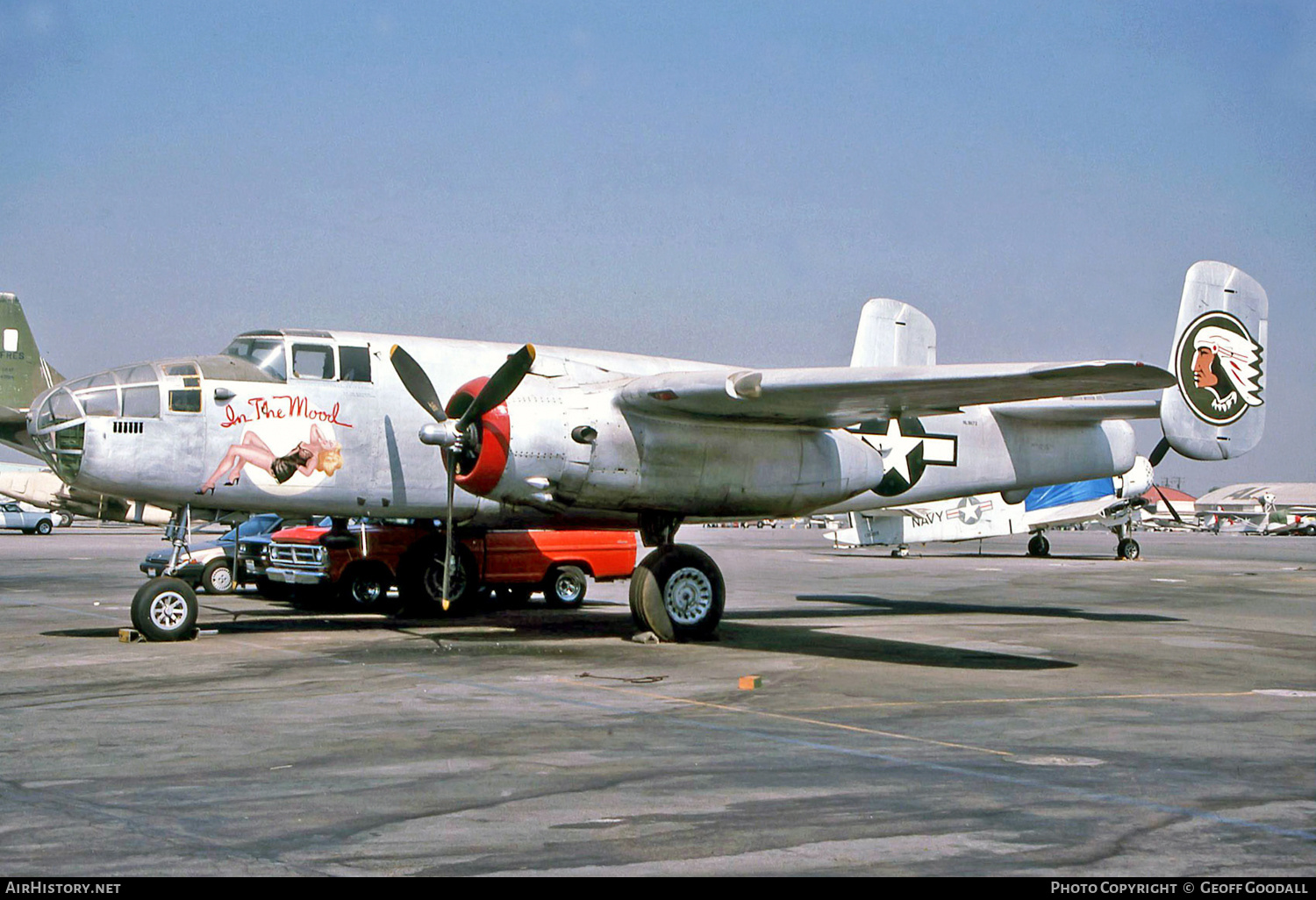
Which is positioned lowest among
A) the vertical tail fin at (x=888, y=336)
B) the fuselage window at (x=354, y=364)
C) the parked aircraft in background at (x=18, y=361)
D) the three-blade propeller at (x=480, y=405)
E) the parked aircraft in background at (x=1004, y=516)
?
the parked aircraft in background at (x=1004, y=516)

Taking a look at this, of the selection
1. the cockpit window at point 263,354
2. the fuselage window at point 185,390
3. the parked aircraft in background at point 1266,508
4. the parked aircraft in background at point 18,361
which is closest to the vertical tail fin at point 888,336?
the cockpit window at point 263,354

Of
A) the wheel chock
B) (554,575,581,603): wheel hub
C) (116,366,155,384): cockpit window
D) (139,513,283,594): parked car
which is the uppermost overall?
(116,366,155,384): cockpit window

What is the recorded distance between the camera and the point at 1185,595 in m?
27.0

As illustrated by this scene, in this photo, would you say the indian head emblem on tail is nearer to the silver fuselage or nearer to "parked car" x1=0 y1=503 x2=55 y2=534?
the silver fuselage

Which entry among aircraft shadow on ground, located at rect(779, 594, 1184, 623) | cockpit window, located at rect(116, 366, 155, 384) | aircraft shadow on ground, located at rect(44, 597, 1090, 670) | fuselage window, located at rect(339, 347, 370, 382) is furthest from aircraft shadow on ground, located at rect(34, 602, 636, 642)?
fuselage window, located at rect(339, 347, 370, 382)

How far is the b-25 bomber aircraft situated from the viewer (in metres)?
15.1

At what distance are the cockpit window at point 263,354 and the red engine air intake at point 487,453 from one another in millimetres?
2914

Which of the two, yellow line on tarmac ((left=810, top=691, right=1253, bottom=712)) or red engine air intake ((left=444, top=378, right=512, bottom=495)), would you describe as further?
red engine air intake ((left=444, top=378, right=512, bottom=495))

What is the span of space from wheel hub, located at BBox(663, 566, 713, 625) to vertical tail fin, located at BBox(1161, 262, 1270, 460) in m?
7.99

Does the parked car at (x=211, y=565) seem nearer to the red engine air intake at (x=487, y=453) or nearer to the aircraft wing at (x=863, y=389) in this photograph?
the red engine air intake at (x=487, y=453)

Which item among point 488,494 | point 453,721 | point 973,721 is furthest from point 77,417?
point 973,721

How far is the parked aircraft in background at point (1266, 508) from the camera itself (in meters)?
105

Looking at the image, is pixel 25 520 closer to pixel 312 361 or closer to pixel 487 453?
pixel 312 361
